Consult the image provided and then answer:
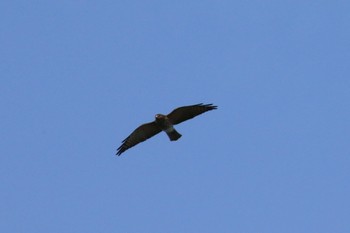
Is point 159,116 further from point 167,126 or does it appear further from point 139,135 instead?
point 139,135

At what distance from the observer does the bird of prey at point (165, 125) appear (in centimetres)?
4844

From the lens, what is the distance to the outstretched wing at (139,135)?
4903 cm

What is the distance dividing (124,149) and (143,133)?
0.99m

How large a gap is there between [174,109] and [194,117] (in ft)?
3.50

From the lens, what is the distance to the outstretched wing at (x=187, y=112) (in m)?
48.3

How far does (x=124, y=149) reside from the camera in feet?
163

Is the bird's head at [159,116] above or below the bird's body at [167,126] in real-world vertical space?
above

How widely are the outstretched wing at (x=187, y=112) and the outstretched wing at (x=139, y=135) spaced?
82 cm

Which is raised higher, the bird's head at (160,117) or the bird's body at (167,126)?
the bird's head at (160,117)

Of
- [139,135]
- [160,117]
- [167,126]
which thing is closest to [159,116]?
[160,117]

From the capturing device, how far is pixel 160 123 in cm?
4884

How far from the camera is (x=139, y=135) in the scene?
4947 cm

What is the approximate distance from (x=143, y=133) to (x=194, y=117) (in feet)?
6.51

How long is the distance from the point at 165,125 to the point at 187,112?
3.20 ft
